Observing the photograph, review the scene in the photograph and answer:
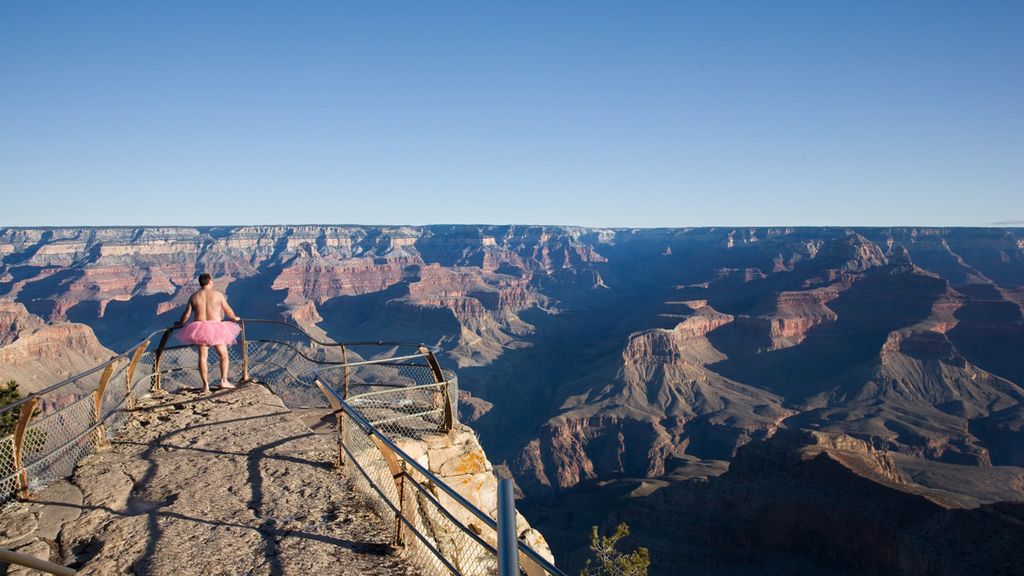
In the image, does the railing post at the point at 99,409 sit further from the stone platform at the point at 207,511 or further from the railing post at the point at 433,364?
the railing post at the point at 433,364

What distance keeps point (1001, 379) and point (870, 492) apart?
202ft

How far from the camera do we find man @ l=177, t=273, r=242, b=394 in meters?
9.30

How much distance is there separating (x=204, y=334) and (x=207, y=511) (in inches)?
174

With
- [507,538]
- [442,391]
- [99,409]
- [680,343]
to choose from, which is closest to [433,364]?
[442,391]

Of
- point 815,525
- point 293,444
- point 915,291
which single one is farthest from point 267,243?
point 293,444

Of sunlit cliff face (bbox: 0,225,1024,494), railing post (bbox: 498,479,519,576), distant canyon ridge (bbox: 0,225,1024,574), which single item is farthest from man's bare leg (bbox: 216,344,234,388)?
sunlit cliff face (bbox: 0,225,1024,494)

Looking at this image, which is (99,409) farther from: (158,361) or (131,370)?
(158,361)

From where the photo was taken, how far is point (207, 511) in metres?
5.59

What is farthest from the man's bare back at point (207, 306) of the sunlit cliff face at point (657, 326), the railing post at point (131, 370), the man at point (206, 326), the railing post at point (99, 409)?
the sunlit cliff face at point (657, 326)

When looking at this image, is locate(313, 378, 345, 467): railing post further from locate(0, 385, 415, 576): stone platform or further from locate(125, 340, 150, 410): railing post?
locate(125, 340, 150, 410): railing post

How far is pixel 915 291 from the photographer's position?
93812mm

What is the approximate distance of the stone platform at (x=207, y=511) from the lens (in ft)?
15.6

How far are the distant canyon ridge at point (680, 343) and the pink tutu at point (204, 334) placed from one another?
2924 cm

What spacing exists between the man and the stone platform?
1.59 m
